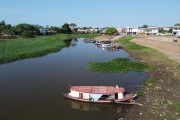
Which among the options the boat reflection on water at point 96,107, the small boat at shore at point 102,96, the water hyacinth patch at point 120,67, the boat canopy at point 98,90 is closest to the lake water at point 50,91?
the boat reflection on water at point 96,107

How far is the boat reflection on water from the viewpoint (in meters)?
22.1

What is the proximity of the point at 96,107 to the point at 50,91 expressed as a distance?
7.04 metres

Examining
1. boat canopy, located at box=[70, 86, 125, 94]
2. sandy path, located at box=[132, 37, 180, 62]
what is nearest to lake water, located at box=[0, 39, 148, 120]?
boat canopy, located at box=[70, 86, 125, 94]

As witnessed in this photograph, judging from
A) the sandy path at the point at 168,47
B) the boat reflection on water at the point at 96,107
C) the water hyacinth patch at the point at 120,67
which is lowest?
the boat reflection on water at the point at 96,107

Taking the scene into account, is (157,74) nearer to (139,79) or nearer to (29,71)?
(139,79)

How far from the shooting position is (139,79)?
32.9m

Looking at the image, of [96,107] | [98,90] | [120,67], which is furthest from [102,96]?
[120,67]

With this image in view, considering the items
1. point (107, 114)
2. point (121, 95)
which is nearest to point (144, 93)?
point (121, 95)

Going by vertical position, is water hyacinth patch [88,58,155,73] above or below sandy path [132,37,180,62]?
below

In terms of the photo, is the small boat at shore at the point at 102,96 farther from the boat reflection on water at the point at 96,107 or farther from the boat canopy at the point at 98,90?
the boat reflection on water at the point at 96,107

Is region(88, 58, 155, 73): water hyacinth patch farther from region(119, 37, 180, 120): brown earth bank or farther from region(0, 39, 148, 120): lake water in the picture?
region(119, 37, 180, 120): brown earth bank

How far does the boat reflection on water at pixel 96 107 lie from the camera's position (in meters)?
22.1

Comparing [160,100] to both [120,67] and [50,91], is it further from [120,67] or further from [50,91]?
[120,67]

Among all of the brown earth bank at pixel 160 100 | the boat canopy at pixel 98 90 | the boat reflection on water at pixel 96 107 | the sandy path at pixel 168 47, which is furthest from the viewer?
the sandy path at pixel 168 47
